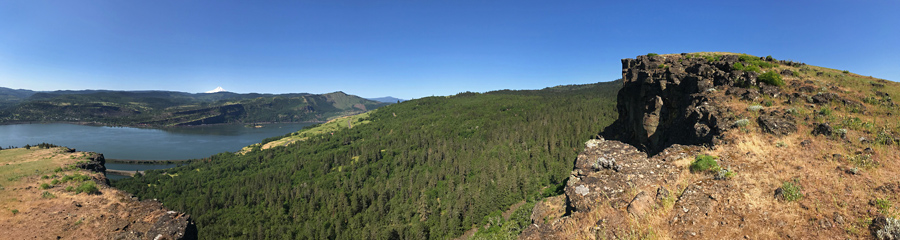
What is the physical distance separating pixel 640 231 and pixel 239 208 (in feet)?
463

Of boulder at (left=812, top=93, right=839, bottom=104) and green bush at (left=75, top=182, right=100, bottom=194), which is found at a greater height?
boulder at (left=812, top=93, right=839, bottom=104)

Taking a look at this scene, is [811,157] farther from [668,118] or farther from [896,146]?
[668,118]

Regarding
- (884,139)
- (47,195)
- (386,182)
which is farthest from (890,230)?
(386,182)

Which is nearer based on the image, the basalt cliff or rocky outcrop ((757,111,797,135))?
the basalt cliff

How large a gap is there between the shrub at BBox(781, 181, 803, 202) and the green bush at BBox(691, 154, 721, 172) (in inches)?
100.0

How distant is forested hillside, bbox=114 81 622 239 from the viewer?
9469cm

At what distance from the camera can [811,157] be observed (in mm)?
13305

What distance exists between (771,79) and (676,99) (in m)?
5.85

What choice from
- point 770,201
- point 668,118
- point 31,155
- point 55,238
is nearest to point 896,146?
point 770,201

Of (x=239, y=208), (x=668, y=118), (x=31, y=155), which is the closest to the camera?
(x=668, y=118)

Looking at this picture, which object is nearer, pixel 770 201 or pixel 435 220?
pixel 770 201

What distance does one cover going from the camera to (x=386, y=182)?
134375mm

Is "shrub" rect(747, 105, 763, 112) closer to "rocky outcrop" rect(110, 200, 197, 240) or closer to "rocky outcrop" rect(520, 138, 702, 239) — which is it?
"rocky outcrop" rect(520, 138, 702, 239)

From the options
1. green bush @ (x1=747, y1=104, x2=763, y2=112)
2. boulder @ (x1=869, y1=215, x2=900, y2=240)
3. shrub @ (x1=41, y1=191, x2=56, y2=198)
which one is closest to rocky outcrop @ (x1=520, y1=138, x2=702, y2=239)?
boulder @ (x1=869, y1=215, x2=900, y2=240)
